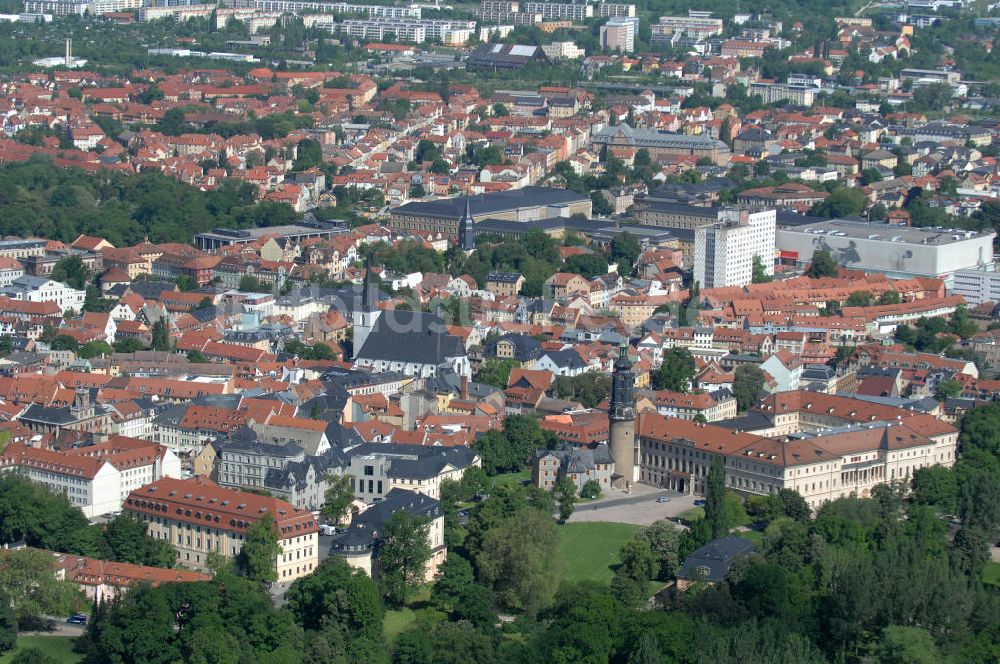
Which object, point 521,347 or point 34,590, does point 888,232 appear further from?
point 34,590


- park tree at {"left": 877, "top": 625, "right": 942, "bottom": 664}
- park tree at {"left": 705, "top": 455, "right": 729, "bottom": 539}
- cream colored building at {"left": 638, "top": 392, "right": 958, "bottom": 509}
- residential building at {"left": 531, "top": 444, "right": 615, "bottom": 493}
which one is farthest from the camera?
residential building at {"left": 531, "top": 444, "right": 615, "bottom": 493}

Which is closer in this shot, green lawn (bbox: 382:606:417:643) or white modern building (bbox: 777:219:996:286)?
green lawn (bbox: 382:606:417:643)

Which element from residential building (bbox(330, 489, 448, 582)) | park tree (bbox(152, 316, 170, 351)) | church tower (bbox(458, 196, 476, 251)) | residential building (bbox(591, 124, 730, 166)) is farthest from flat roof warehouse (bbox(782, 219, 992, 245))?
residential building (bbox(330, 489, 448, 582))

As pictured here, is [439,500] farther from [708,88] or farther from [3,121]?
[708,88]

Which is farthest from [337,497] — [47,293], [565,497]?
[47,293]

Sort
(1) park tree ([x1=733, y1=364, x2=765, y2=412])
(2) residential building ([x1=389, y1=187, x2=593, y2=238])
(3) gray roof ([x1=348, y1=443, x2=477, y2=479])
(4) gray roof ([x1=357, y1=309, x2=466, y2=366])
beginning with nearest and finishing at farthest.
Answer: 1. (3) gray roof ([x1=348, y1=443, x2=477, y2=479])
2. (1) park tree ([x1=733, y1=364, x2=765, y2=412])
3. (4) gray roof ([x1=357, y1=309, x2=466, y2=366])
4. (2) residential building ([x1=389, y1=187, x2=593, y2=238])

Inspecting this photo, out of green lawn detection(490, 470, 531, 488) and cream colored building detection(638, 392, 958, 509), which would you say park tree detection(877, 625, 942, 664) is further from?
green lawn detection(490, 470, 531, 488)
